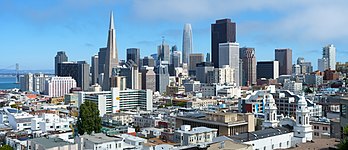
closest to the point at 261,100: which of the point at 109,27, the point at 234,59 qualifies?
the point at 109,27

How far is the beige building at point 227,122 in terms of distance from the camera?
31906mm

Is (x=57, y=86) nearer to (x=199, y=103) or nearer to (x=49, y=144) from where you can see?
(x=199, y=103)

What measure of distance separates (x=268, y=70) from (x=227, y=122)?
5607 inches

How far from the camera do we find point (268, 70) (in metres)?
170

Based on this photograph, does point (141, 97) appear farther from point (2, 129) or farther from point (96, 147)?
point (96, 147)

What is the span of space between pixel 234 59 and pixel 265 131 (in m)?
137

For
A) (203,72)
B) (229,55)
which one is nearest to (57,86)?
(203,72)

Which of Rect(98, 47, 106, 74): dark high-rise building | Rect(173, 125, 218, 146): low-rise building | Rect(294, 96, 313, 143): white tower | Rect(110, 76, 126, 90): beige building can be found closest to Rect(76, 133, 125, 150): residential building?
Rect(173, 125, 218, 146): low-rise building

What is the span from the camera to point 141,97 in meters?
68.4

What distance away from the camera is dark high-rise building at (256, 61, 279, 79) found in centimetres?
A: 16788

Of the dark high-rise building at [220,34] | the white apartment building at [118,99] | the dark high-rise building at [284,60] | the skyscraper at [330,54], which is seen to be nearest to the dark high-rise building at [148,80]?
the white apartment building at [118,99]

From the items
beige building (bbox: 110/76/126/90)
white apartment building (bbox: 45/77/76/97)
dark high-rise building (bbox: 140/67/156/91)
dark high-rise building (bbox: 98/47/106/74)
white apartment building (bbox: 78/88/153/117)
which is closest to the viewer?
white apartment building (bbox: 78/88/153/117)

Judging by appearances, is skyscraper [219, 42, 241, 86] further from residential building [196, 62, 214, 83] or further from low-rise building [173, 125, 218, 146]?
low-rise building [173, 125, 218, 146]

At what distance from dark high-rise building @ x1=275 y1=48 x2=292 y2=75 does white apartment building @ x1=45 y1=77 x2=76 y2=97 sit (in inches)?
4152
